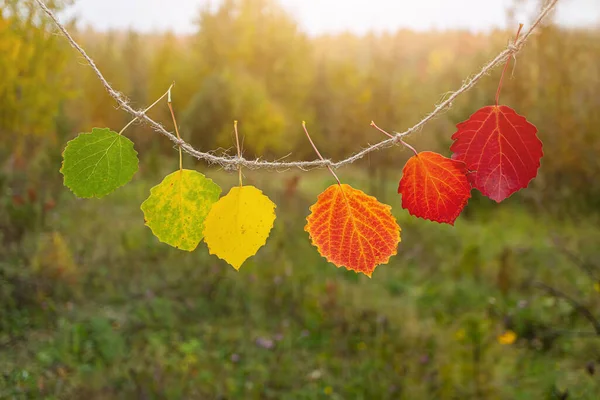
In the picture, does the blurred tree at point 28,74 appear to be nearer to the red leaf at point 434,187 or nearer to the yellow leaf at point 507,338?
the red leaf at point 434,187

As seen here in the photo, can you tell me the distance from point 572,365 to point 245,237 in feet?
10.9

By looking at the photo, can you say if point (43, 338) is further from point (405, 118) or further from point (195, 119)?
point (405, 118)

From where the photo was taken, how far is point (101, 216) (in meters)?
5.21

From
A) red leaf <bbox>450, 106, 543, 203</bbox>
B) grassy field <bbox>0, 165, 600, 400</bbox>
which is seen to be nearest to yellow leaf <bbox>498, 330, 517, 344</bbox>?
grassy field <bbox>0, 165, 600, 400</bbox>

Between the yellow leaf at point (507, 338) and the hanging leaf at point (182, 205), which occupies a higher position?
the hanging leaf at point (182, 205)

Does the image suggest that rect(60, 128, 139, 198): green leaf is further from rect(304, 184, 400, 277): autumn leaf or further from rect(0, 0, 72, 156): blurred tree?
rect(0, 0, 72, 156): blurred tree

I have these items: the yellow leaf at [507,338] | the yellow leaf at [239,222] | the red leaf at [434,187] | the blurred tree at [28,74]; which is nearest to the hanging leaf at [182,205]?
the yellow leaf at [239,222]

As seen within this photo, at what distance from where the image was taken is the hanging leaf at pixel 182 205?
0.50m

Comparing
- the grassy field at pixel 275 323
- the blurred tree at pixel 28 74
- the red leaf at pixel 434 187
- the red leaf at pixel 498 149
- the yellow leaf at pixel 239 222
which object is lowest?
the grassy field at pixel 275 323

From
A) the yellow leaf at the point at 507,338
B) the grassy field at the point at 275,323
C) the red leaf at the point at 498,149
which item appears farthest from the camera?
the yellow leaf at the point at 507,338

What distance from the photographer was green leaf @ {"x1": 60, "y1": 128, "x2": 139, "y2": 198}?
496 mm

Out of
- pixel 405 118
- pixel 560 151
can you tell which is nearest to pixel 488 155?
pixel 560 151

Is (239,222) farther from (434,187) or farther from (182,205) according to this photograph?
(434,187)

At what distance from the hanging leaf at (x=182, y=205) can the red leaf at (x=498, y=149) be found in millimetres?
261
